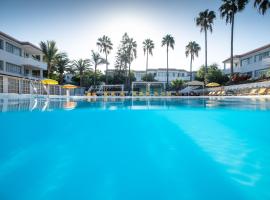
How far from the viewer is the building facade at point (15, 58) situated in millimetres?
27006

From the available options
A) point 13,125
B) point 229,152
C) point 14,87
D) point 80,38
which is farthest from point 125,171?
point 80,38

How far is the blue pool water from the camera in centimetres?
355

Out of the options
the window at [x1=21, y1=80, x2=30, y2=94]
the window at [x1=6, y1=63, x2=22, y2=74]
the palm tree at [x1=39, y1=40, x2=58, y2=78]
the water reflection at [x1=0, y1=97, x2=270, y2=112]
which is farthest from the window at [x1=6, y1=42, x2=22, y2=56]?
the water reflection at [x1=0, y1=97, x2=270, y2=112]

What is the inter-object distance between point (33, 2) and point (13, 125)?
12.2 m

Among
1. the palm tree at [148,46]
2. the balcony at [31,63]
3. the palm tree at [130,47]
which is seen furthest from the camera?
the palm tree at [130,47]

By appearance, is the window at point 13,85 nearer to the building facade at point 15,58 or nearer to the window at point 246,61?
the building facade at point 15,58

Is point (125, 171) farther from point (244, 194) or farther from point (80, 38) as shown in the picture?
point (80, 38)

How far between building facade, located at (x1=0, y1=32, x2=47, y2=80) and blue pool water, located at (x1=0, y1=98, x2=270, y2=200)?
2520 centimetres

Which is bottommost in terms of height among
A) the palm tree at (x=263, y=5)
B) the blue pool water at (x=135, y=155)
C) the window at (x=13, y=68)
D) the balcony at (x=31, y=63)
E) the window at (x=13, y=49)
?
the blue pool water at (x=135, y=155)

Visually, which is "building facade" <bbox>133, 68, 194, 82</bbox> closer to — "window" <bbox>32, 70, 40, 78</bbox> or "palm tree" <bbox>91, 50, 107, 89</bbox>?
"palm tree" <bbox>91, 50, 107, 89</bbox>

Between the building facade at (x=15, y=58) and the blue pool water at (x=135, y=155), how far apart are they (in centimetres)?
2520

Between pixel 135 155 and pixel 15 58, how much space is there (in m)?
30.5

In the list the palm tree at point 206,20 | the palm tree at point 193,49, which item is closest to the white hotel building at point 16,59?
the palm tree at point 206,20

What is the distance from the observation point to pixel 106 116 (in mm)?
6738
